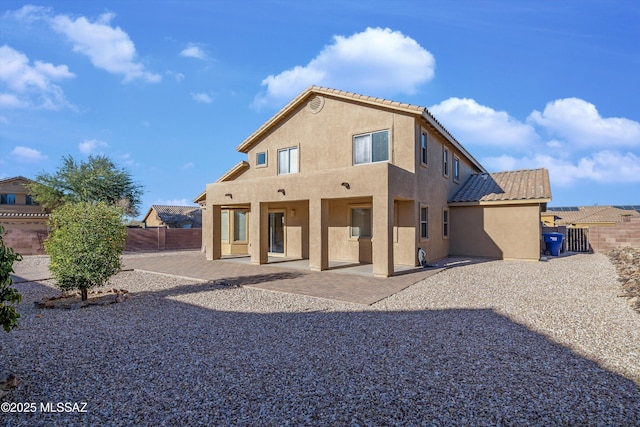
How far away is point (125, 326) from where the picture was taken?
277 inches

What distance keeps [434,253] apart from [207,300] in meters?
11.6

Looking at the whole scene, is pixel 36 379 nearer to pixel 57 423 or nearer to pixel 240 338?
pixel 57 423

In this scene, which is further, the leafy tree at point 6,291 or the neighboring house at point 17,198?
the neighboring house at point 17,198

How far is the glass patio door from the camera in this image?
62.8 feet

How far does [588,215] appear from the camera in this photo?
40.5 meters

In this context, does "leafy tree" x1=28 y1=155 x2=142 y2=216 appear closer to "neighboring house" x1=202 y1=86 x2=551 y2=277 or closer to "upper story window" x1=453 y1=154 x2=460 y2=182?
"neighboring house" x1=202 y1=86 x2=551 y2=277

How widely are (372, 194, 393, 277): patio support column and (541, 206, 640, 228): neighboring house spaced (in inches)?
1156

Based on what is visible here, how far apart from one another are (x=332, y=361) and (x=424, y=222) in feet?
39.1

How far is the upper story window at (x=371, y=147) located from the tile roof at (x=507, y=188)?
6.37m

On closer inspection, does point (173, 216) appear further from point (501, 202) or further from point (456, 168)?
point (501, 202)

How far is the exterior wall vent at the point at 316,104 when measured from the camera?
17016 mm

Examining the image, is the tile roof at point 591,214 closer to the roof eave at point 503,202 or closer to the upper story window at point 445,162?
the roof eave at point 503,202

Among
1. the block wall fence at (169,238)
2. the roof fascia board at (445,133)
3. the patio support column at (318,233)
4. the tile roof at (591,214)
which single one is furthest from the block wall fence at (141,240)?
the tile roof at (591,214)

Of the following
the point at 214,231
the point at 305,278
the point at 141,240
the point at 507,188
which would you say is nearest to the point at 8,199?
the point at 141,240
